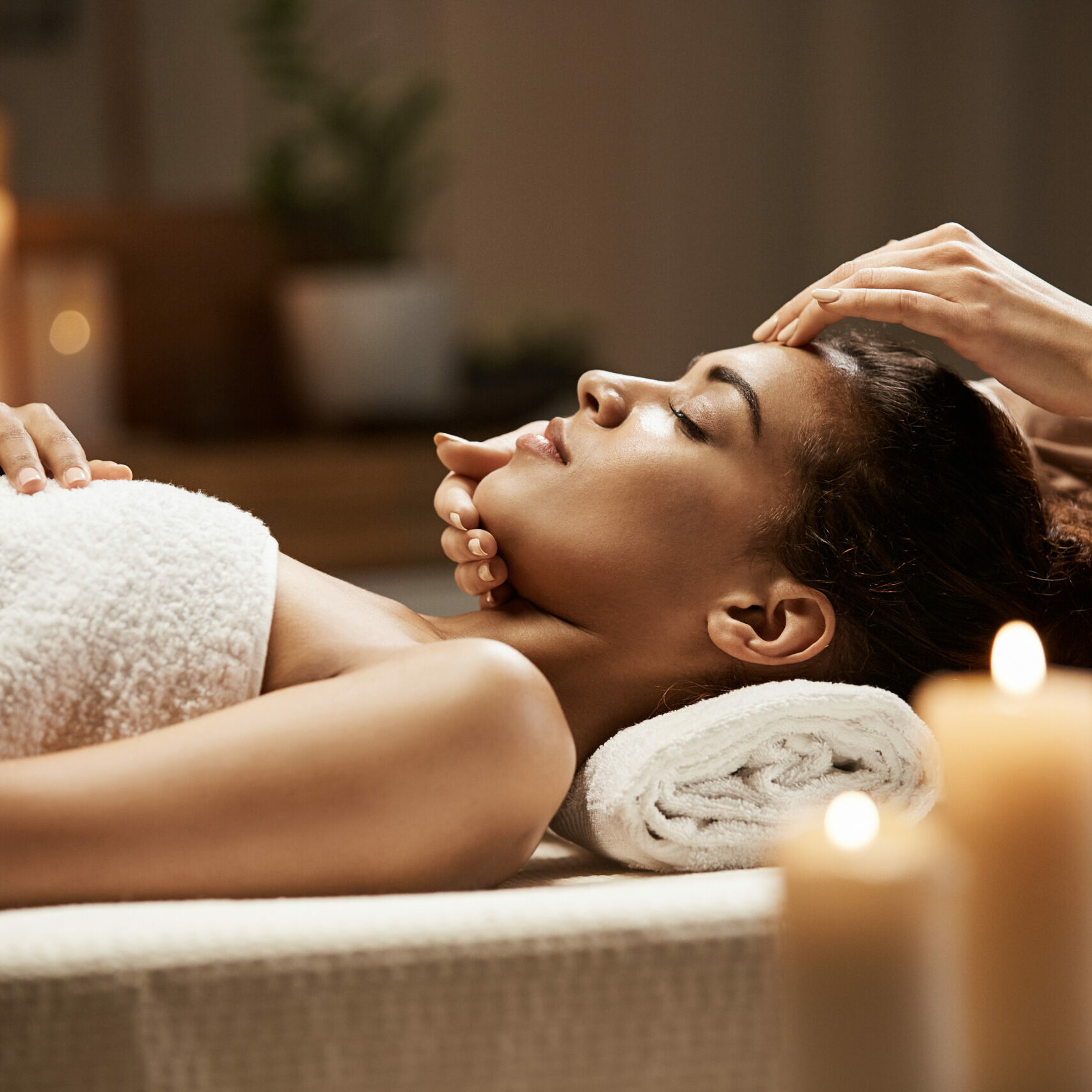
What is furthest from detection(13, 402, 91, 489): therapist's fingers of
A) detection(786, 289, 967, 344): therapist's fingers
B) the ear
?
detection(786, 289, 967, 344): therapist's fingers

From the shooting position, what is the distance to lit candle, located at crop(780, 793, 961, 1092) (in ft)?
1.10

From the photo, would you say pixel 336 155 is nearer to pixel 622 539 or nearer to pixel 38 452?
pixel 38 452

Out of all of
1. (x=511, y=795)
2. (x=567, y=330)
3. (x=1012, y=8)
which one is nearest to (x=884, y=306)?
(x=511, y=795)

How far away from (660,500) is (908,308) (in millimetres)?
266

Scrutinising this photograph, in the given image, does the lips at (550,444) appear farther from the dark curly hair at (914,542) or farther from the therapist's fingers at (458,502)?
the dark curly hair at (914,542)

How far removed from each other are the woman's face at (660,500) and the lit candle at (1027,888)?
0.58 metres

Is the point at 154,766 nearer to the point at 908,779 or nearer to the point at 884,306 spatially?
the point at 908,779

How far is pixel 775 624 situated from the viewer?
3.24ft

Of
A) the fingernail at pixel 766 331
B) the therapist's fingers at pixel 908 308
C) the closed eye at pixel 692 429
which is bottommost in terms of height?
the closed eye at pixel 692 429

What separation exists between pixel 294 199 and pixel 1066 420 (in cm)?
225

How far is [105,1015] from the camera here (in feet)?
2.02

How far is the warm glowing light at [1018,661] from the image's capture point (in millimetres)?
400

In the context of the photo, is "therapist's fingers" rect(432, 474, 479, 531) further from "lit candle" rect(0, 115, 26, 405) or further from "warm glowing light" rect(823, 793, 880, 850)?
"lit candle" rect(0, 115, 26, 405)

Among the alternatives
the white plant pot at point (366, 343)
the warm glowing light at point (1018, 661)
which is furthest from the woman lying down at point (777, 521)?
the white plant pot at point (366, 343)
